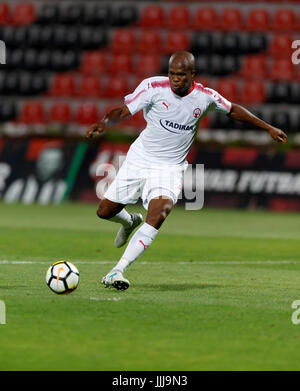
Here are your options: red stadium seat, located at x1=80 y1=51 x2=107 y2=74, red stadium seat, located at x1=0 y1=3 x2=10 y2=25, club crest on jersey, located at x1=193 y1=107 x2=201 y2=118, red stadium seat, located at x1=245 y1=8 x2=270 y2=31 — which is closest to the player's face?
club crest on jersey, located at x1=193 y1=107 x2=201 y2=118

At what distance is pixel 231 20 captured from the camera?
27.7 meters

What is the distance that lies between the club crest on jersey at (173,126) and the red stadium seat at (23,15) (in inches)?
810

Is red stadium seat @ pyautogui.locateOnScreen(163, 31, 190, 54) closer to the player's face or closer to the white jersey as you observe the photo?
the white jersey

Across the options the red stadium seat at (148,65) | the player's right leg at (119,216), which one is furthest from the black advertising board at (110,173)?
the player's right leg at (119,216)

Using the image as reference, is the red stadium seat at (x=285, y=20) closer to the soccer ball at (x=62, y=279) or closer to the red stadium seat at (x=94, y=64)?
the red stadium seat at (x=94, y=64)

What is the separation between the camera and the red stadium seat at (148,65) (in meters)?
27.0

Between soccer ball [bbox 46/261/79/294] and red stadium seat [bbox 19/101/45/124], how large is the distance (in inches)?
701

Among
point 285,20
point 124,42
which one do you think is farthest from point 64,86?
point 285,20

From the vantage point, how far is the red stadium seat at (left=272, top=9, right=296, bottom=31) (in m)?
27.3

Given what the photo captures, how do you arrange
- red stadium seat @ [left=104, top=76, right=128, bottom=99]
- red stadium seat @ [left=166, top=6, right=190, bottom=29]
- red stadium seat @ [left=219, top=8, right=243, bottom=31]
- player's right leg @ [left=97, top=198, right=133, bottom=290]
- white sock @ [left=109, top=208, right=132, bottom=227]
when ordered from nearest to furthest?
player's right leg @ [left=97, top=198, right=133, bottom=290]
white sock @ [left=109, top=208, right=132, bottom=227]
red stadium seat @ [left=104, top=76, right=128, bottom=99]
red stadium seat @ [left=219, top=8, right=243, bottom=31]
red stadium seat @ [left=166, top=6, right=190, bottom=29]

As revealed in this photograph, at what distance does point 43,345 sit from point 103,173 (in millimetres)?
14436

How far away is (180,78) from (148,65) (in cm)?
1814

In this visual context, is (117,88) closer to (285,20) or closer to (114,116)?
(285,20)
